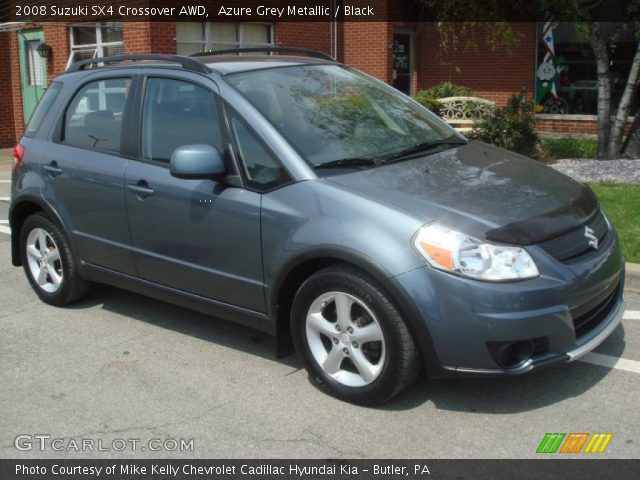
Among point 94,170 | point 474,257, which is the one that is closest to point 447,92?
point 94,170

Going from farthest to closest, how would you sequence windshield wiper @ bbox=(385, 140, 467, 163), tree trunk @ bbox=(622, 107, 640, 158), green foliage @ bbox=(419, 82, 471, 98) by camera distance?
green foliage @ bbox=(419, 82, 471, 98), tree trunk @ bbox=(622, 107, 640, 158), windshield wiper @ bbox=(385, 140, 467, 163)

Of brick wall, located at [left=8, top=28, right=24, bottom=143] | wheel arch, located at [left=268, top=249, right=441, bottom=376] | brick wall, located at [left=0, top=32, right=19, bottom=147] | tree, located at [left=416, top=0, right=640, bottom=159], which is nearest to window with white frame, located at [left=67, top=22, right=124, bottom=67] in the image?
brick wall, located at [left=8, top=28, right=24, bottom=143]

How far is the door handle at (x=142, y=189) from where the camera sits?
4589 millimetres

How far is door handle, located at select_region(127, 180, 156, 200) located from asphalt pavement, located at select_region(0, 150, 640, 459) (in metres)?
0.99

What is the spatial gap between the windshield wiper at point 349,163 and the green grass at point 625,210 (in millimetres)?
2819

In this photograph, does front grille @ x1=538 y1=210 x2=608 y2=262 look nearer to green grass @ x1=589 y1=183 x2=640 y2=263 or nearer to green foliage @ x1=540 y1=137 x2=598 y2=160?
green grass @ x1=589 y1=183 x2=640 y2=263

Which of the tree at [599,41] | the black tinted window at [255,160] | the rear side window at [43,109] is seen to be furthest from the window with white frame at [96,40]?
the black tinted window at [255,160]

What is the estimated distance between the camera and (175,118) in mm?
4652

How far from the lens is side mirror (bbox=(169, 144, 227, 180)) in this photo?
4121 millimetres

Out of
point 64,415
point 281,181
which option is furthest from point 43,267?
point 281,181

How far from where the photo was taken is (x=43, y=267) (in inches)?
224

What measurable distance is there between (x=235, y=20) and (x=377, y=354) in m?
12.0
